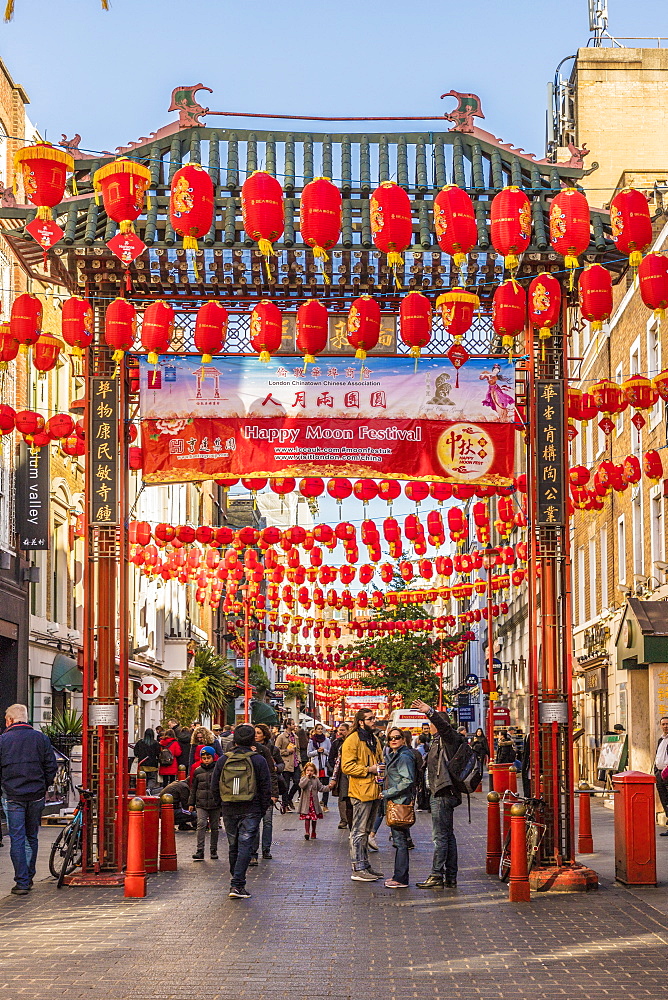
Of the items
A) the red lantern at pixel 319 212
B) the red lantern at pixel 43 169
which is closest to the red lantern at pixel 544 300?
the red lantern at pixel 319 212

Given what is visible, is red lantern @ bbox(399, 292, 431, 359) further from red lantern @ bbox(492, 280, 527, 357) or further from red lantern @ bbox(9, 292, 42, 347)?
red lantern @ bbox(9, 292, 42, 347)

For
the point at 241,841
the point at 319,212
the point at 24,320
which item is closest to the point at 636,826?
the point at 241,841

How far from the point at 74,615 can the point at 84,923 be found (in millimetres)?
23952

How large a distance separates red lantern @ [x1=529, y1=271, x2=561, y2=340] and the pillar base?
6.09 m

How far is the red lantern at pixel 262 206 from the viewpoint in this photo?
13883mm

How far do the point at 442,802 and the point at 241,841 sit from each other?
2.24 metres

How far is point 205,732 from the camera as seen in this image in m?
20.0

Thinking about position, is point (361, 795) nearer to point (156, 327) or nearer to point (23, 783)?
point (23, 783)

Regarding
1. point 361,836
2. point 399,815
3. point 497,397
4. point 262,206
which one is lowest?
point 361,836

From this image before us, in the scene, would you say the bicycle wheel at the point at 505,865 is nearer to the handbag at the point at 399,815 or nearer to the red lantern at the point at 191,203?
the handbag at the point at 399,815

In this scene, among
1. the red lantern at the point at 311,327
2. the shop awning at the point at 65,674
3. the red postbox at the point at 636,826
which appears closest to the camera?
the red postbox at the point at 636,826

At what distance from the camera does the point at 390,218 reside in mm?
13961

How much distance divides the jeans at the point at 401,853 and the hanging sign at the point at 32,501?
610 inches

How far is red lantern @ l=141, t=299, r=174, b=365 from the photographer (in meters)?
15.4
